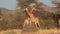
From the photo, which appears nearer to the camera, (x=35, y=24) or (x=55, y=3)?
(x=35, y=24)

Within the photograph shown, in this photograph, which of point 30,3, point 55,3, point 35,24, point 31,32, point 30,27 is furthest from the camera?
point 55,3

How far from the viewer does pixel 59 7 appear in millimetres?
32344

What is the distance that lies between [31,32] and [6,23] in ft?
39.8

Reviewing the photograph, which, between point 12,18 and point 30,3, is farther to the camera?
point 12,18

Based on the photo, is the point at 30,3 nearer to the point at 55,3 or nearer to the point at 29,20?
the point at 55,3

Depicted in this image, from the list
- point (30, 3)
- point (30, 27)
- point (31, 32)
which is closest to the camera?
point (31, 32)

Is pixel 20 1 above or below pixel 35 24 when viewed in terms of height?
above

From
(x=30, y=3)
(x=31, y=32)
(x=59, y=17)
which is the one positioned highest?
(x=30, y=3)

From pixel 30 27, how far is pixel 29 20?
1913mm

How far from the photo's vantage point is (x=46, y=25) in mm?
29172

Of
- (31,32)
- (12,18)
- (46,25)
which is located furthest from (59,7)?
(31,32)

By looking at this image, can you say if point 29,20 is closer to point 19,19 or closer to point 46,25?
point 46,25

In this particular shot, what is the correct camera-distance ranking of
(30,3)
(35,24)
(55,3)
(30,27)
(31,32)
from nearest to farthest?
(31,32), (30,27), (35,24), (30,3), (55,3)

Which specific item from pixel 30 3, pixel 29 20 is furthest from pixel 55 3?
pixel 29 20
